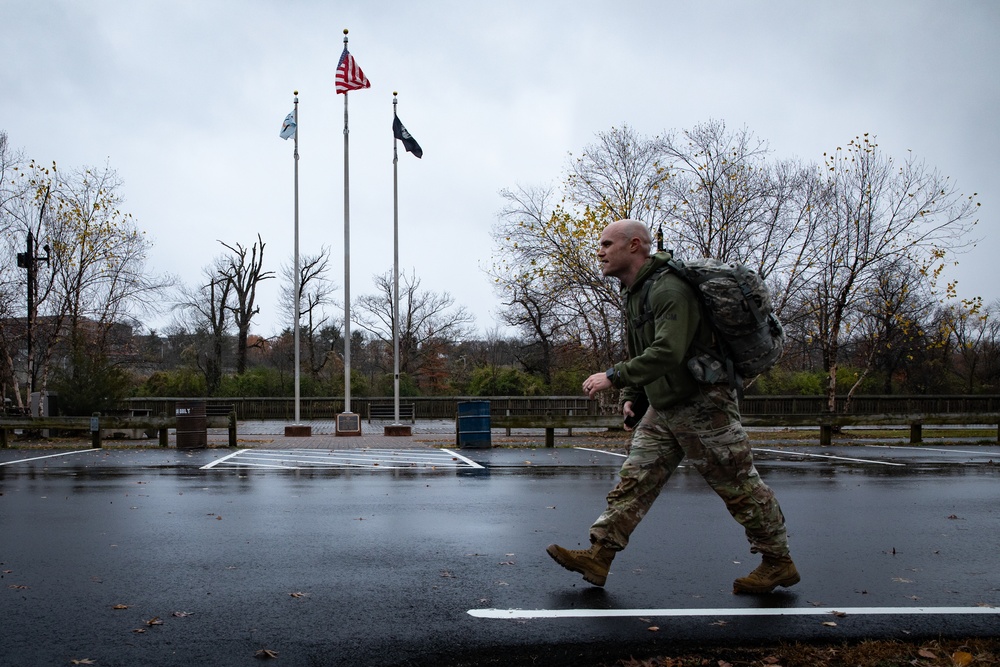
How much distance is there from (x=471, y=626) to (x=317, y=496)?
512 centimetres

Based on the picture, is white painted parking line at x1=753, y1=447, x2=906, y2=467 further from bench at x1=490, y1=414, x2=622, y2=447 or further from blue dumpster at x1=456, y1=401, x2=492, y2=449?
blue dumpster at x1=456, y1=401, x2=492, y2=449

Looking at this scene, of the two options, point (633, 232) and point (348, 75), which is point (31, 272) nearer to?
point (348, 75)

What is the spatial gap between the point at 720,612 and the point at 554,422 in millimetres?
14891

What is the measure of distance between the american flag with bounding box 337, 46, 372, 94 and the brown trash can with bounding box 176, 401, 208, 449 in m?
10.9

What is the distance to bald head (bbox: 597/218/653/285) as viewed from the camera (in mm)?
4562

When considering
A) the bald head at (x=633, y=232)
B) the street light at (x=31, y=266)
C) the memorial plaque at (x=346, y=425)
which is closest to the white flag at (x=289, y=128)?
the street light at (x=31, y=266)

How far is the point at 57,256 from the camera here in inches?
1005

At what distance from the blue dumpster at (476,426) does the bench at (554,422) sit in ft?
2.83

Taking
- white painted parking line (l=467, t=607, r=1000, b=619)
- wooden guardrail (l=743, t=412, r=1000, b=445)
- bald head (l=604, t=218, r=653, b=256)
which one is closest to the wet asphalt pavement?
white painted parking line (l=467, t=607, r=1000, b=619)

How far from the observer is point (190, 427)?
17.3 metres

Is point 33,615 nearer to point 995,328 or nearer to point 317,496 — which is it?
point 317,496

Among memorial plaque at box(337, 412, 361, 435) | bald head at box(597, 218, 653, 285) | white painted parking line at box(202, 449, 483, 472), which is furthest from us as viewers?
memorial plaque at box(337, 412, 361, 435)

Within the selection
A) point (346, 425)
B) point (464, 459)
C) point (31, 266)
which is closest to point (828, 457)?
point (464, 459)

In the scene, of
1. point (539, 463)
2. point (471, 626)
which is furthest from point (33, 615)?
point (539, 463)
